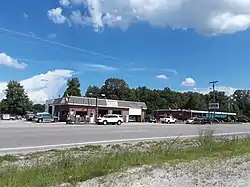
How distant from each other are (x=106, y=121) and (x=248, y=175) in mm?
48943

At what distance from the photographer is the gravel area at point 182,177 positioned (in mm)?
7141

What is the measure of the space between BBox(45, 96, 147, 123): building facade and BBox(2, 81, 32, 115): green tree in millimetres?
33435

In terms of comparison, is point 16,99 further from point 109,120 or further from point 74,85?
point 109,120

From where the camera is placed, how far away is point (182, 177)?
7656 mm

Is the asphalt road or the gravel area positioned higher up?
the asphalt road

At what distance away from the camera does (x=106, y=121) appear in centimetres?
5634

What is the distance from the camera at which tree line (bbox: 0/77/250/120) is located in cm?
12538

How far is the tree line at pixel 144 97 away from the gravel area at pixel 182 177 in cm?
11567

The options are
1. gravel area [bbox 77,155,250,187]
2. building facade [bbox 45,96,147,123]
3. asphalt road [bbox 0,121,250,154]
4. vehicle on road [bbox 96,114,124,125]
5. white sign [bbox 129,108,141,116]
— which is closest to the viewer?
gravel area [bbox 77,155,250,187]

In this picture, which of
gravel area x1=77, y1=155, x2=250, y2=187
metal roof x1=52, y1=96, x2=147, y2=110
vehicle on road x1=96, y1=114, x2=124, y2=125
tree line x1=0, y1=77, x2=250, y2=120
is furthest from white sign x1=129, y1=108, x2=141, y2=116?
gravel area x1=77, y1=155, x2=250, y2=187

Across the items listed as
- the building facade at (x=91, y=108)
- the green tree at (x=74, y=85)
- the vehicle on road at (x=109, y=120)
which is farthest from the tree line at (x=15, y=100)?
the vehicle on road at (x=109, y=120)

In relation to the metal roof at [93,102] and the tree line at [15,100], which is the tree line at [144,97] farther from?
the metal roof at [93,102]

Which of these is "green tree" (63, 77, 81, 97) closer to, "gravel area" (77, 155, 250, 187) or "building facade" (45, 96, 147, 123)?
"building facade" (45, 96, 147, 123)

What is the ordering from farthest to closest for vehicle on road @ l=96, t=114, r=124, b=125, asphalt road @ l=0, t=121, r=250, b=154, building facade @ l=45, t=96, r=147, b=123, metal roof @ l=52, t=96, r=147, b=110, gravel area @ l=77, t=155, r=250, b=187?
metal roof @ l=52, t=96, r=147, b=110 < building facade @ l=45, t=96, r=147, b=123 < vehicle on road @ l=96, t=114, r=124, b=125 < asphalt road @ l=0, t=121, r=250, b=154 < gravel area @ l=77, t=155, r=250, b=187
